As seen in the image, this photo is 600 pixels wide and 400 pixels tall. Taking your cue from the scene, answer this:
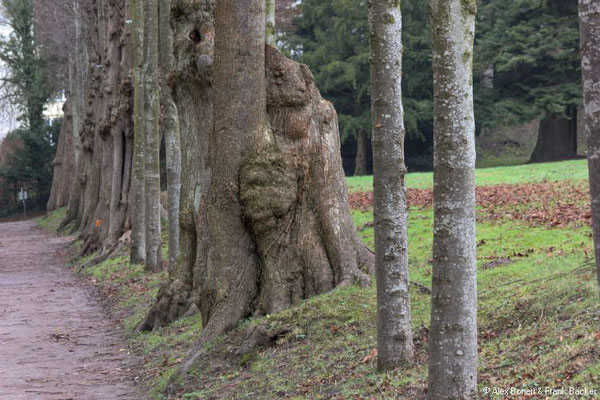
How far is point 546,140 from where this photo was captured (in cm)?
4034

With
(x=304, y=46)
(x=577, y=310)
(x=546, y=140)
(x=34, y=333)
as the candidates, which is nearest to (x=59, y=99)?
(x=304, y=46)

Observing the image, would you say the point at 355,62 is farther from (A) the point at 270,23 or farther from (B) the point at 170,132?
(A) the point at 270,23

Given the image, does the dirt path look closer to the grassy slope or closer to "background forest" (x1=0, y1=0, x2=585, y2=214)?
the grassy slope

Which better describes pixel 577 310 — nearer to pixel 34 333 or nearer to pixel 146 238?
pixel 34 333

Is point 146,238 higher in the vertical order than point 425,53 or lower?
lower

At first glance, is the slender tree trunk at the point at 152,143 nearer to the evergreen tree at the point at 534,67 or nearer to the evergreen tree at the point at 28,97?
the evergreen tree at the point at 534,67

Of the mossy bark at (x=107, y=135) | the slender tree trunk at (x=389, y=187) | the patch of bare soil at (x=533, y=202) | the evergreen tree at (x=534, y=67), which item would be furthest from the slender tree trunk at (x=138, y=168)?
the evergreen tree at (x=534, y=67)

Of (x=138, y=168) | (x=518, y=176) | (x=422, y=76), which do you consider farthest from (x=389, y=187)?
(x=422, y=76)

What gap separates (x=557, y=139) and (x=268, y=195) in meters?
32.3

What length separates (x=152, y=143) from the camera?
18812 millimetres

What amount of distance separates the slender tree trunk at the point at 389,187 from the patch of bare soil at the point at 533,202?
730 cm

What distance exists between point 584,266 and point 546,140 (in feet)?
108

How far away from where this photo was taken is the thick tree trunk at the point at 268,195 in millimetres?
10305

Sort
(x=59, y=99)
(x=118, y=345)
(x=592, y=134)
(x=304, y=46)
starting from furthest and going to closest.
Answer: (x=59, y=99), (x=304, y=46), (x=118, y=345), (x=592, y=134)
